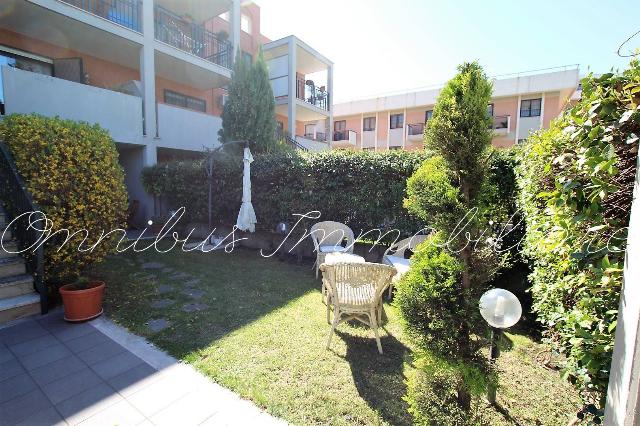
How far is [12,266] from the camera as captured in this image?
420 centimetres

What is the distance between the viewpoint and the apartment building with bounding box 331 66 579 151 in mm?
19672

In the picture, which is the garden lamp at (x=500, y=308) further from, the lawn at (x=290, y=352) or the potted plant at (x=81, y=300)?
the potted plant at (x=81, y=300)

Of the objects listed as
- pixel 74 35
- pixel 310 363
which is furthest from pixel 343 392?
pixel 74 35

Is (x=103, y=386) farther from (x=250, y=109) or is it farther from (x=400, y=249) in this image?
(x=250, y=109)

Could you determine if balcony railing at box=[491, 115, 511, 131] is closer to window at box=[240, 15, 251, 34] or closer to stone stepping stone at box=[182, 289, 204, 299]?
window at box=[240, 15, 251, 34]

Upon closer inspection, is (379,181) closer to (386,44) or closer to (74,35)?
(386,44)

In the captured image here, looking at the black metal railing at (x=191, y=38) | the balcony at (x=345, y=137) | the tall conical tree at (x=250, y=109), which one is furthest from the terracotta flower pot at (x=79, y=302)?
the balcony at (x=345, y=137)

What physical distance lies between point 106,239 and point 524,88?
25404 millimetres

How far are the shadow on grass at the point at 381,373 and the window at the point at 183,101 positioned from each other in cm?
1214

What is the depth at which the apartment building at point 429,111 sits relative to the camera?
1967cm

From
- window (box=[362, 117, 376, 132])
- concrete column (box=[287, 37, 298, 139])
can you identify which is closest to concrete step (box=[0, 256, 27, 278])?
concrete column (box=[287, 37, 298, 139])

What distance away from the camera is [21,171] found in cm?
401

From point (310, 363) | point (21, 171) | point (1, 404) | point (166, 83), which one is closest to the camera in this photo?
point (1, 404)

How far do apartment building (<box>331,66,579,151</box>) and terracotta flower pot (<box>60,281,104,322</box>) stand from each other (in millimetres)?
14862
